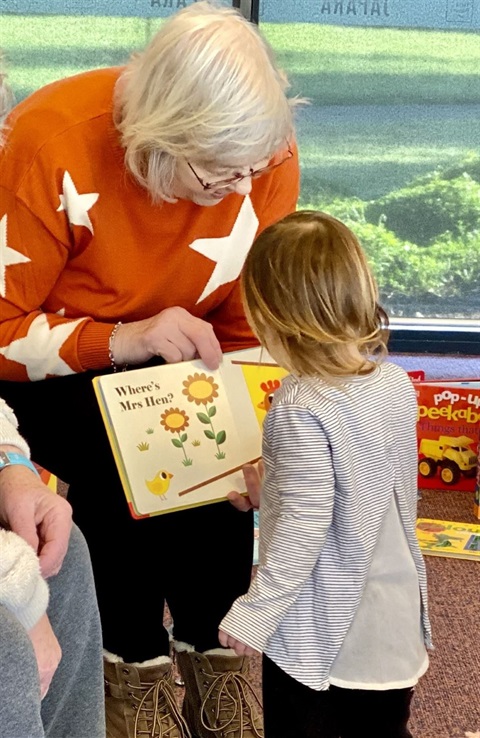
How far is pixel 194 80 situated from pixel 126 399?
461 mm

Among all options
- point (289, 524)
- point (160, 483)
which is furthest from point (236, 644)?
point (160, 483)

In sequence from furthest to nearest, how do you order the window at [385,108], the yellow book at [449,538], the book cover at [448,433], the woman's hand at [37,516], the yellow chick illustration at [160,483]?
the window at [385,108]
the book cover at [448,433]
the yellow book at [449,538]
the yellow chick illustration at [160,483]
the woman's hand at [37,516]

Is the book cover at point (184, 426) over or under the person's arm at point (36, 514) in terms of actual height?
under

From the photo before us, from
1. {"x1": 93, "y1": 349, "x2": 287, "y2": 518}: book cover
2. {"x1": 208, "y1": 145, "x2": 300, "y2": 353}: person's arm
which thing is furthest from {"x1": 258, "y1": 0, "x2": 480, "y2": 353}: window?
{"x1": 93, "y1": 349, "x2": 287, "y2": 518}: book cover

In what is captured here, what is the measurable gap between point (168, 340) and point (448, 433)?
4.12 feet

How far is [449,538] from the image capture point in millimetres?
2082

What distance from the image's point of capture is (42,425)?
1.37m

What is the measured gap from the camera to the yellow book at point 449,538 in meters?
2.02

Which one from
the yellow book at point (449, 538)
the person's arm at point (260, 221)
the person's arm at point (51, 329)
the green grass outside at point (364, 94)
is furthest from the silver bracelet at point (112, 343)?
the green grass outside at point (364, 94)

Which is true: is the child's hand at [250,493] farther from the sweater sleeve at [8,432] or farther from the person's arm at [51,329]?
the sweater sleeve at [8,432]

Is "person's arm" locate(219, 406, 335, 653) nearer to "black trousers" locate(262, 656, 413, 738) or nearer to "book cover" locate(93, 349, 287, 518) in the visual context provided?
"black trousers" locate(262, 656, 413, 738)

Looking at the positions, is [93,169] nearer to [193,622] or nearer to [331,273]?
[331,273]

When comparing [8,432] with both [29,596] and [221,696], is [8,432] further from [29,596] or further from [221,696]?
[221,696]

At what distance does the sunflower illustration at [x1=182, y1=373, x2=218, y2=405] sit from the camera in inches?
53.1
